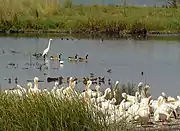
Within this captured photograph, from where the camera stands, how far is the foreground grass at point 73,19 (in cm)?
4478

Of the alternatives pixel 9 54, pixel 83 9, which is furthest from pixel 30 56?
pixel 83 9

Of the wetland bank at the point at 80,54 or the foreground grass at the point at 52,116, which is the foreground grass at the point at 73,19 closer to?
the wetland bank at the point at 80,54

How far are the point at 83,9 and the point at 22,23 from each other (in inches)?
422

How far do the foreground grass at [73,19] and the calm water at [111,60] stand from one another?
602 cm

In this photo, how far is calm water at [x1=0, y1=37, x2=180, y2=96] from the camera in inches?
895

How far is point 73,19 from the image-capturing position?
47.5m

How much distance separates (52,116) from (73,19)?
1537 inches

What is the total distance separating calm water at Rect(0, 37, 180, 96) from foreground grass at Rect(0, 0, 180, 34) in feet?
19.8

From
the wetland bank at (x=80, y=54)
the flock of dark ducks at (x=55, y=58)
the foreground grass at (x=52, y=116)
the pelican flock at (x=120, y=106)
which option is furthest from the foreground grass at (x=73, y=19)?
the foreground grass at (x=52, y=116)

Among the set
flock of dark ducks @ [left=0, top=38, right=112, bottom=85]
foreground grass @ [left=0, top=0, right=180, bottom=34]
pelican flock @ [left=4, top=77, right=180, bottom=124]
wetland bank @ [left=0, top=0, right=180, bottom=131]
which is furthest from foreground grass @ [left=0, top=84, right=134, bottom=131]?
foreground grass @ [left=0, top=0, right=180, bottom=34]

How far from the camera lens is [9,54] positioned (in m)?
30.0

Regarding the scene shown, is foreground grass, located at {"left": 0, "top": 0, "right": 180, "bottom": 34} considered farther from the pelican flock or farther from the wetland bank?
the pelican flock

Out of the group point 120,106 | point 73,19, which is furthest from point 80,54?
point 120,106

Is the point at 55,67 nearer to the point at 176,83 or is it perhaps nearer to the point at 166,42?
the point at 176,83
